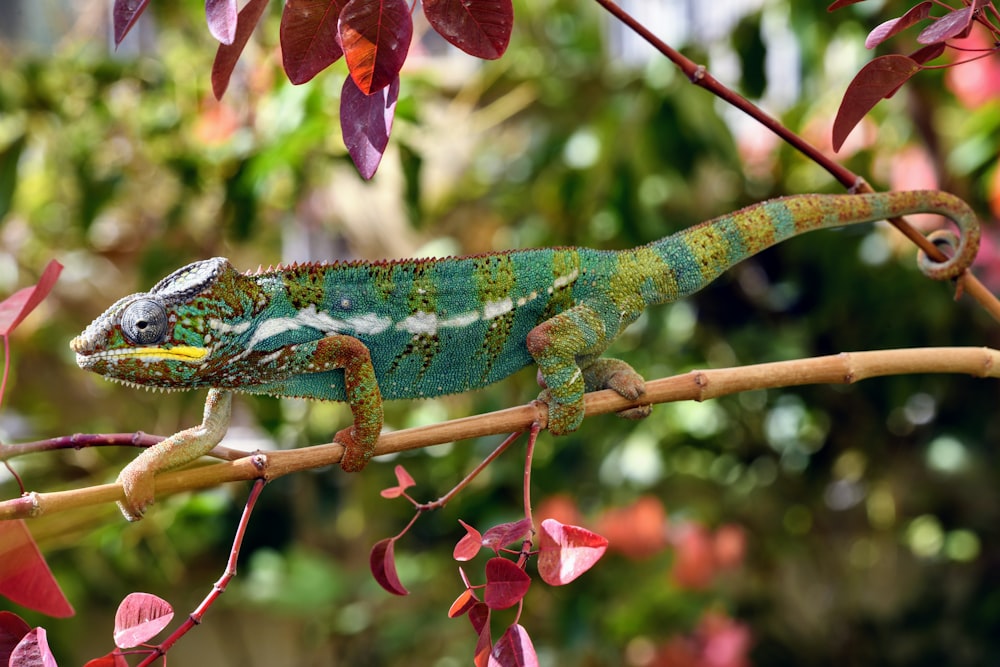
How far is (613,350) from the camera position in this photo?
1844mm

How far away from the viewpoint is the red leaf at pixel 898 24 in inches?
28.8

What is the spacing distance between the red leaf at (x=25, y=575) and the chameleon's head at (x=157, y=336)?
0.16 meters

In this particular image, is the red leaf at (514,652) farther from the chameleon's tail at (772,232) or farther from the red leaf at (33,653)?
the chameleon's tail at (772,232)

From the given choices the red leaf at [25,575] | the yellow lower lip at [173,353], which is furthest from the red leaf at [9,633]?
the yellow lower lip at [173,353]

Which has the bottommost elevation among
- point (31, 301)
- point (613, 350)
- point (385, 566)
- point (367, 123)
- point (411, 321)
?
point (613, 350)

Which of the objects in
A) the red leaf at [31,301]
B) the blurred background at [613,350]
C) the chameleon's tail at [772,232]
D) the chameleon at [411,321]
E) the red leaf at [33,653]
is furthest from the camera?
the blurred background at [613,350]

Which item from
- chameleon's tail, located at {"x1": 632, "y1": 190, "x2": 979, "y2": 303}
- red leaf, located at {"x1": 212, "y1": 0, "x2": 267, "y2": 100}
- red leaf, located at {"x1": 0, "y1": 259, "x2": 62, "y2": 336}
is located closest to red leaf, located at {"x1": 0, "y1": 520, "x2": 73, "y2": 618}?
red leaf, located at {"x1": 0, "y1": 259, "x2": 62, "y2": 336}

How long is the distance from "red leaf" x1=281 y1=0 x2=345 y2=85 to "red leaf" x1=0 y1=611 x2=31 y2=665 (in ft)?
1.38

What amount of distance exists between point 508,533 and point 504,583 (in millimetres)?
47

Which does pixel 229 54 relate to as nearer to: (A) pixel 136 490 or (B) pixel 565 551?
(A) pixel 136 490

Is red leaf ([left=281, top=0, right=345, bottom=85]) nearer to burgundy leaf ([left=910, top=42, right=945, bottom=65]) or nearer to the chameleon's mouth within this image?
the chameleon's mouth

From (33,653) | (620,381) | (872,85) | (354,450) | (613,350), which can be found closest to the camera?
(33,653)

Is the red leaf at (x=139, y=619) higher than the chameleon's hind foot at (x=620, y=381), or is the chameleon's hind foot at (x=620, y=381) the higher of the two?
the red leaf at (x=139, y=619)

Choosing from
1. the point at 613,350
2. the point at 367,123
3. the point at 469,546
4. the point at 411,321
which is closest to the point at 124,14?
the point at 367,123
